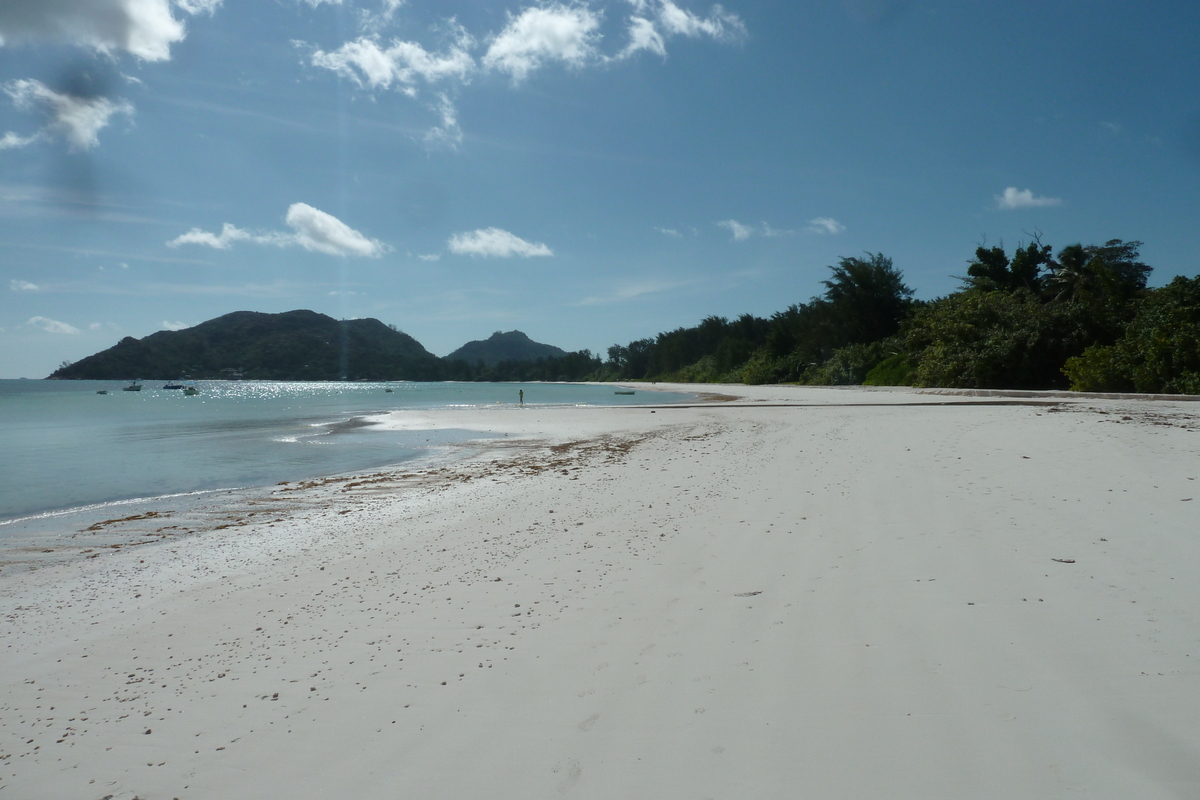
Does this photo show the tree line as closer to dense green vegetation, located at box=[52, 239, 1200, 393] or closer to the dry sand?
dense green vegetation, located at box=[52, 239, 1200, 393]

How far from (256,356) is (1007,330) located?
160575mm

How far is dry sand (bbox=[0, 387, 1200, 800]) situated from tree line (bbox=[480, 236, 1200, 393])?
56.4 ft

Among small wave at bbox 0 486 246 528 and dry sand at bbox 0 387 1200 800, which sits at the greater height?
dry sand at bbox 0 387 1200 800

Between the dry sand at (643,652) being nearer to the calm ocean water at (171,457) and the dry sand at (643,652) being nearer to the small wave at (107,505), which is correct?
the small wave at (107,505)

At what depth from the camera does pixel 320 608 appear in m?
3.84

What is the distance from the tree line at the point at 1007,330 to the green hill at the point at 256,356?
404ft

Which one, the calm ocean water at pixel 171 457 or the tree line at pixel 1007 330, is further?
the tree line at pixel 1007 330

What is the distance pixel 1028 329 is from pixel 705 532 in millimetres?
26574

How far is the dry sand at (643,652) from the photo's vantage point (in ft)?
7.13

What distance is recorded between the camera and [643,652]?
302 cm

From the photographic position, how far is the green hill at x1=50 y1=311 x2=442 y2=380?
5837 inches

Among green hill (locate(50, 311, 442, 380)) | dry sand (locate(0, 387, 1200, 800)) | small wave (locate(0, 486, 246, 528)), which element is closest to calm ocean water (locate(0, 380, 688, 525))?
small wave (locate(0, 486, 246, 528))

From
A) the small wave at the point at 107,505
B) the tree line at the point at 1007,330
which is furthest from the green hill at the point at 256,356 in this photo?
the small wave at the point at 107,505

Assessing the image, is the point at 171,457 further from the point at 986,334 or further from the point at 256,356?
the point at 256,356
